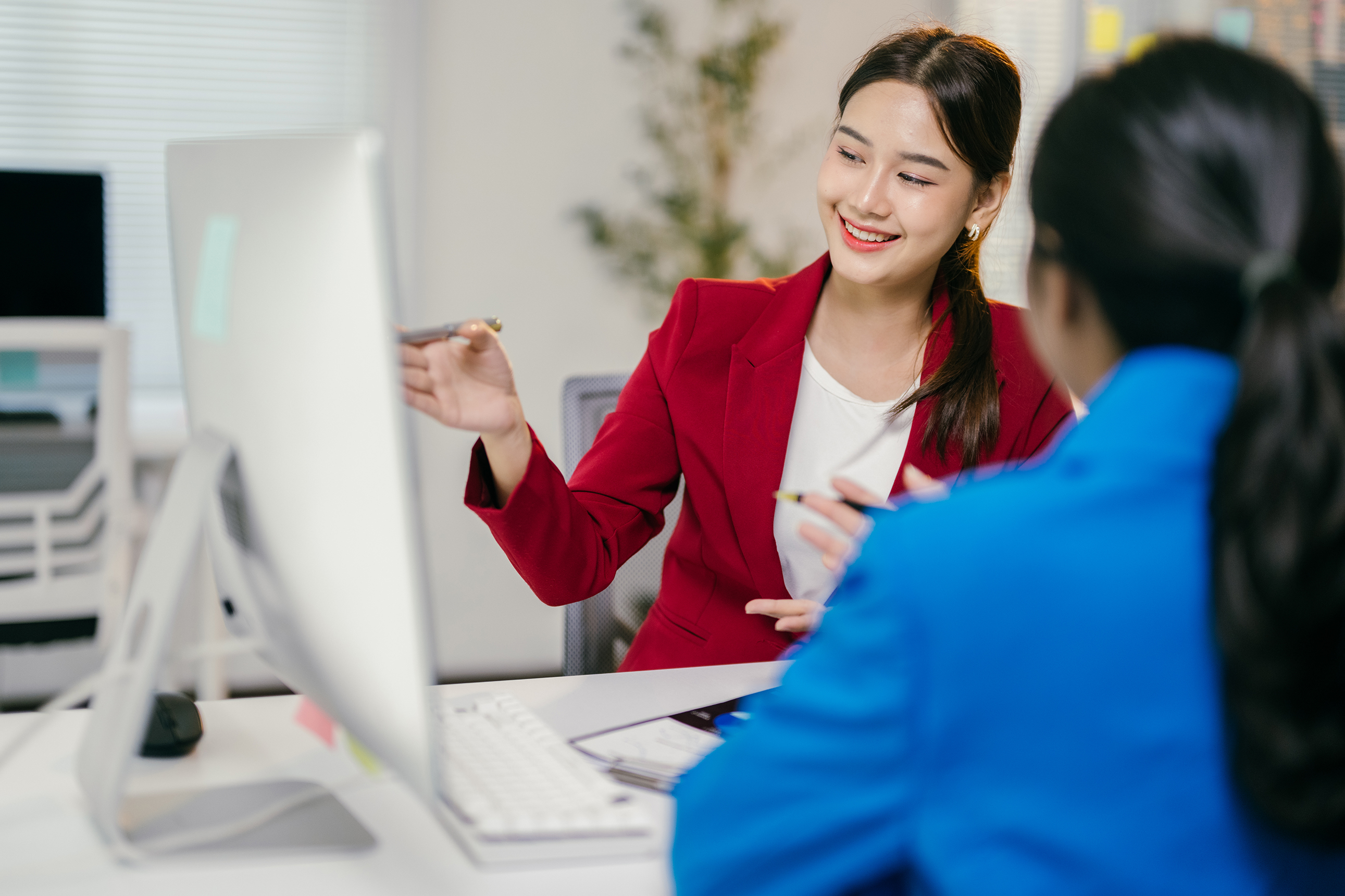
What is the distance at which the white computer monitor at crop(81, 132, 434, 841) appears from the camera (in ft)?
1.82

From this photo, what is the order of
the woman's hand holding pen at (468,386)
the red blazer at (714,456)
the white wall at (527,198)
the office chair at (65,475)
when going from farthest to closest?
1. the white wall at (527,198)
2. the office chair at (65,475)
3. the red blazer at (714,456)
4. the woman's hand holding pen at (468,386)

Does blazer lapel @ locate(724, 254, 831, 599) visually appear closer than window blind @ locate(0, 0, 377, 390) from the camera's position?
Yes

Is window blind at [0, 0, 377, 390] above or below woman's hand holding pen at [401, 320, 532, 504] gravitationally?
above

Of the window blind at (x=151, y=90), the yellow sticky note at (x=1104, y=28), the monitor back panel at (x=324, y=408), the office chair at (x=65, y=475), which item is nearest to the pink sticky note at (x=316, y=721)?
the monitor back panel at (x=324, y=408)

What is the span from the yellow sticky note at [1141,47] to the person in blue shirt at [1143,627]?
5 cm

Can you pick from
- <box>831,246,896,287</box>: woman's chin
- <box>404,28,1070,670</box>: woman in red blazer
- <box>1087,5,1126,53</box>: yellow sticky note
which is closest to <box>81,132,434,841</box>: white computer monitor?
<box>404,28,1070,670</box>: woman in red blazer

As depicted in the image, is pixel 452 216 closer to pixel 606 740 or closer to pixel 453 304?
pixel 453 304

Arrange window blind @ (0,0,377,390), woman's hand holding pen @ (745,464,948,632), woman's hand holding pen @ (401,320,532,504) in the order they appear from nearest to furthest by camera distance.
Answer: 1. woman's hand holding pen @ (745,464,948,632)
2. woman's hand holding pen @ (401,320,532,504)
3. window blind @ (0,0,377,390)

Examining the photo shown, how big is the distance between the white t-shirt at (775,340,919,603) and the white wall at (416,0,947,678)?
190cm

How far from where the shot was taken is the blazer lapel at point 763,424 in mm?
1294

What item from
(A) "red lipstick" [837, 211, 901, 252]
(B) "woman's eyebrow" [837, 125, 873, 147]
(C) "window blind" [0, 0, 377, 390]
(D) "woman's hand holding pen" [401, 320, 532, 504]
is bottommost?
(D) "woman's hand holding pen" [401, 320, 532, 504]

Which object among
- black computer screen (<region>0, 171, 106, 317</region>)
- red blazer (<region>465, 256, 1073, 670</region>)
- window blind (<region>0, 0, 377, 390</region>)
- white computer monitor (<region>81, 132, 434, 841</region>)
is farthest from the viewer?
window blind (<region>0, 0, 377, 390</region>)

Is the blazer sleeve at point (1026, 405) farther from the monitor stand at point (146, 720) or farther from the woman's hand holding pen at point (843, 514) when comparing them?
the monitor stand at point (146, 720)

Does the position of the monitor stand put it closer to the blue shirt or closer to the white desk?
the white desk
